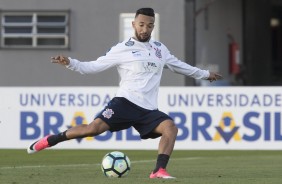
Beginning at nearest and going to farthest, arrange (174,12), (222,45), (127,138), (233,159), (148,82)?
(148,82)
(233,159)
(127,138)
(174,12)
(222,45)

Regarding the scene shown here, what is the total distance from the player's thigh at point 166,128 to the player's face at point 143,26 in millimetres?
998

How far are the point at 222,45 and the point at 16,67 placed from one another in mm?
8689

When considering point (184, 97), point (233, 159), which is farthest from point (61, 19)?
point (233, 159)

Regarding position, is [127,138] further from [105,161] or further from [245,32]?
[245,32]

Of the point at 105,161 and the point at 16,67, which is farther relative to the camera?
the point at 16,67

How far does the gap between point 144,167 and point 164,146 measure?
348 centimetres

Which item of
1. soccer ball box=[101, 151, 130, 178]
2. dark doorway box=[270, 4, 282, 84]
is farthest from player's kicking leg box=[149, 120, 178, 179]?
dark doorway box=[270, 4, 282, 84]

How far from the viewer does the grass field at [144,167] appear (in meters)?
12.3

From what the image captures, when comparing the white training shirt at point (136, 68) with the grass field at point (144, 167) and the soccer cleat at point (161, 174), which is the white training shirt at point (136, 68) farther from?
the grass field at point (144, 167)

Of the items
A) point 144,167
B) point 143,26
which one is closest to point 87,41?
point 144,167

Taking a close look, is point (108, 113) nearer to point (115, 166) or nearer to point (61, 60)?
point (115, 166)

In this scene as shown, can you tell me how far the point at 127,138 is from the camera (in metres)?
21.3

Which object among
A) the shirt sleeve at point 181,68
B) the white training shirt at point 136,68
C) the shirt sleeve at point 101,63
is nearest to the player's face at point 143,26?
the white training shirt at point 136,68

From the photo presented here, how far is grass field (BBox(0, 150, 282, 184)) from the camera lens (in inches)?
486
